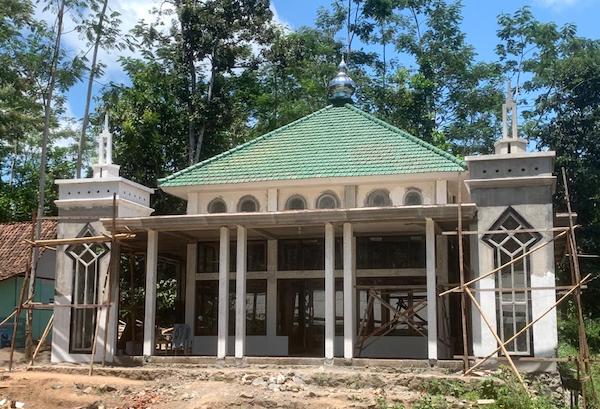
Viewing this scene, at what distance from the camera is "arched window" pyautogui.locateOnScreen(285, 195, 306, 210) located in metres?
18.3

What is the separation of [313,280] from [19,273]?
9568mm

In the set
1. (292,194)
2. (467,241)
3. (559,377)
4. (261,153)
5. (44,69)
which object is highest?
(44,69)

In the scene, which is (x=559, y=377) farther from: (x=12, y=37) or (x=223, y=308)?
(x=12, y=37)

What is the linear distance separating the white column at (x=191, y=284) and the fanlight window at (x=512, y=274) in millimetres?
7630

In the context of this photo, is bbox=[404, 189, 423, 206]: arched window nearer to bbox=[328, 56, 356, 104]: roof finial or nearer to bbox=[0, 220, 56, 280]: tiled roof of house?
bbox=[328, 56, 356, 104]: roof finial

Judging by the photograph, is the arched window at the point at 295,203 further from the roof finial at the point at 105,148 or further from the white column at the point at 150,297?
the roof finial at the point at 105,148

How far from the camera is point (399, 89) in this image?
1282 inches

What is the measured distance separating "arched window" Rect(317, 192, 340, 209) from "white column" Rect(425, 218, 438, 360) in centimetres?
286

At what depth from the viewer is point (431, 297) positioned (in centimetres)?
1556

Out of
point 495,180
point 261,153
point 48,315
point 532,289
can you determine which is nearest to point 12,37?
point 48,315

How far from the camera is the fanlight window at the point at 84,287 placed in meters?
17.8

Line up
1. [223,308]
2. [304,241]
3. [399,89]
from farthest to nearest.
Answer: [399,89], [304,241], [223,308]

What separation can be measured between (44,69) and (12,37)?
201 cm

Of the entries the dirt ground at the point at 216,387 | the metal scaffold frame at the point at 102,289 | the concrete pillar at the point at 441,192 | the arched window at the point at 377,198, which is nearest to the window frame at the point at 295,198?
the arched window at the point at 377,198
